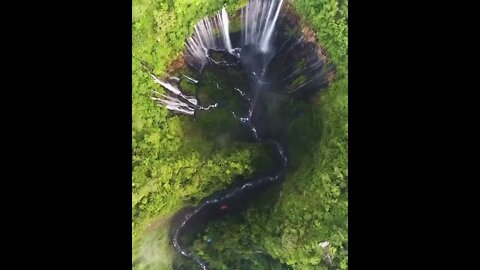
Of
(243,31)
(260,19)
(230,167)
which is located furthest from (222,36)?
(230,167)

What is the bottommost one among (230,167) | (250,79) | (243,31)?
(230,167)

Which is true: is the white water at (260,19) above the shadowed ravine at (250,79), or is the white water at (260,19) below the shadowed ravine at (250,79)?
above

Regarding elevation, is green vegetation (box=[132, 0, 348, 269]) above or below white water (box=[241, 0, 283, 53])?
below

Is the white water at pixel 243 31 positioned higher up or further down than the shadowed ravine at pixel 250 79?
higher up

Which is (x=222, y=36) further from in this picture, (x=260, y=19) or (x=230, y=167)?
(x=230, y=167)

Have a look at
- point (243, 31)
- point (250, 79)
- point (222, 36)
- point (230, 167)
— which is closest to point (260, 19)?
point (243, 31)

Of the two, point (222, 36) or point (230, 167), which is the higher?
point (222, 36)
